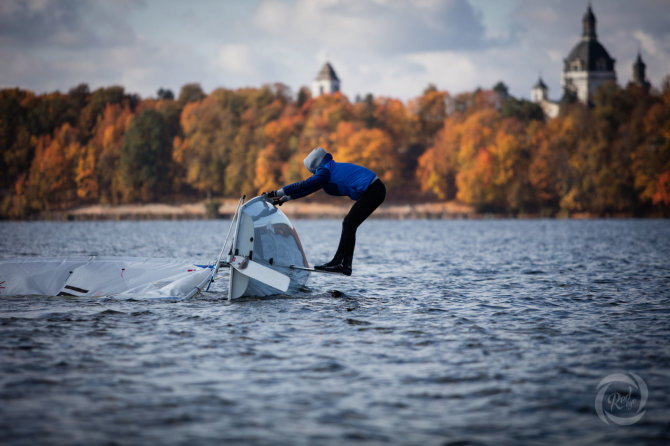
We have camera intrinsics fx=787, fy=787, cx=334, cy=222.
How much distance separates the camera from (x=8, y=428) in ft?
22.8

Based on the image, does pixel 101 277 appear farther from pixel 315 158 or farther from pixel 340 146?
pixel 340 146

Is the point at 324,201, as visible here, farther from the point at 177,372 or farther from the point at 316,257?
the point at 177,372

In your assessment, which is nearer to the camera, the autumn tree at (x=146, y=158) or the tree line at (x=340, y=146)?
the tree line at (x=340, y=146)

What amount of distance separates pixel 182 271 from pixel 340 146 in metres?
104

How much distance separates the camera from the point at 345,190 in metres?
15.1

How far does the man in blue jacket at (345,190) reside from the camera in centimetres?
1484

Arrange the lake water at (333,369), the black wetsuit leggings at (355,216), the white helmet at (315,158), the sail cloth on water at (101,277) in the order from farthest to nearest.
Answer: the sail cloth on water at (101,277) < the black wetsuit leggings at (355,216) < the white helmet at (315,158) < the lake water at (333,369)

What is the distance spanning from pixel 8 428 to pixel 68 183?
127031 millimetres

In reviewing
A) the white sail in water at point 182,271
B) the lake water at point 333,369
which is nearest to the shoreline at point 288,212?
the white sail in water at point 182,271

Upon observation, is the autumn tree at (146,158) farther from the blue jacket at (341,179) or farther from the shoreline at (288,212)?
the blue jacket at (341,179)

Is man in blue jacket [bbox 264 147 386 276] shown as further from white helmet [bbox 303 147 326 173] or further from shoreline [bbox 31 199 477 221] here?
shoreline [bbox 31 199 477 221]

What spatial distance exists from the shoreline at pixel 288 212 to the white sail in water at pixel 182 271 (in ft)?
293

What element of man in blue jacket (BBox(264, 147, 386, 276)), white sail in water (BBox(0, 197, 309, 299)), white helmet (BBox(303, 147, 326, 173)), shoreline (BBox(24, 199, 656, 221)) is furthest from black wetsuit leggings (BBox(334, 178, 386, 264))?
shoreline (BBox(24, 199, 656, 221))

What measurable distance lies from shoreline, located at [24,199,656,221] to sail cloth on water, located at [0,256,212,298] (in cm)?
8933
